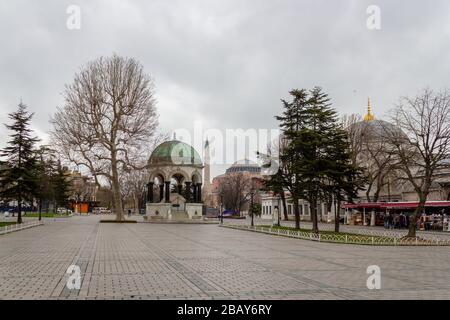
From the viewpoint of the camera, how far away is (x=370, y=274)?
12.1 metres

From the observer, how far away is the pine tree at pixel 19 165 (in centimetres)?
3872

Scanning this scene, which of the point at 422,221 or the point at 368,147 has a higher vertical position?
the point at 368,147

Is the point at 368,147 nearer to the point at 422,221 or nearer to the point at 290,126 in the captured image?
the point at 422,221

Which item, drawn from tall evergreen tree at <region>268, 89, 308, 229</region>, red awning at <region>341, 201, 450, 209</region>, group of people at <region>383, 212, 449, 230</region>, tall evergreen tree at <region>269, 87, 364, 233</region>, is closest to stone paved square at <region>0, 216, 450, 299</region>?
tall evergreen tree at <region>269, 87, 364, 233</region>

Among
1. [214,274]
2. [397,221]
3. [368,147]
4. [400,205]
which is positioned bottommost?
[397,221]

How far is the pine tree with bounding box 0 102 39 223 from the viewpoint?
38.7 m

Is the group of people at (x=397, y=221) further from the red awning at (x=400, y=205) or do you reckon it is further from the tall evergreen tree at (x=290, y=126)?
the tall evergreen tree at (x=290, y=126)

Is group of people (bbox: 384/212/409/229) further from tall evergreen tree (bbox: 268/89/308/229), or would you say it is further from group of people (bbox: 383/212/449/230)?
tall evergreen tree (bbox: 268/89/308/229)

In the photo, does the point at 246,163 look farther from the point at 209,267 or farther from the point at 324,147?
the point at 209,267

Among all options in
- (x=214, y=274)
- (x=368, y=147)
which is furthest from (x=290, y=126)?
(x=214, y=274)

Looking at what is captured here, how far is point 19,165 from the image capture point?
39.0 m

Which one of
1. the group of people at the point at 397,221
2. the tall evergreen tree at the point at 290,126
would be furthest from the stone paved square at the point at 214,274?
the group of people at the point at 397,221
